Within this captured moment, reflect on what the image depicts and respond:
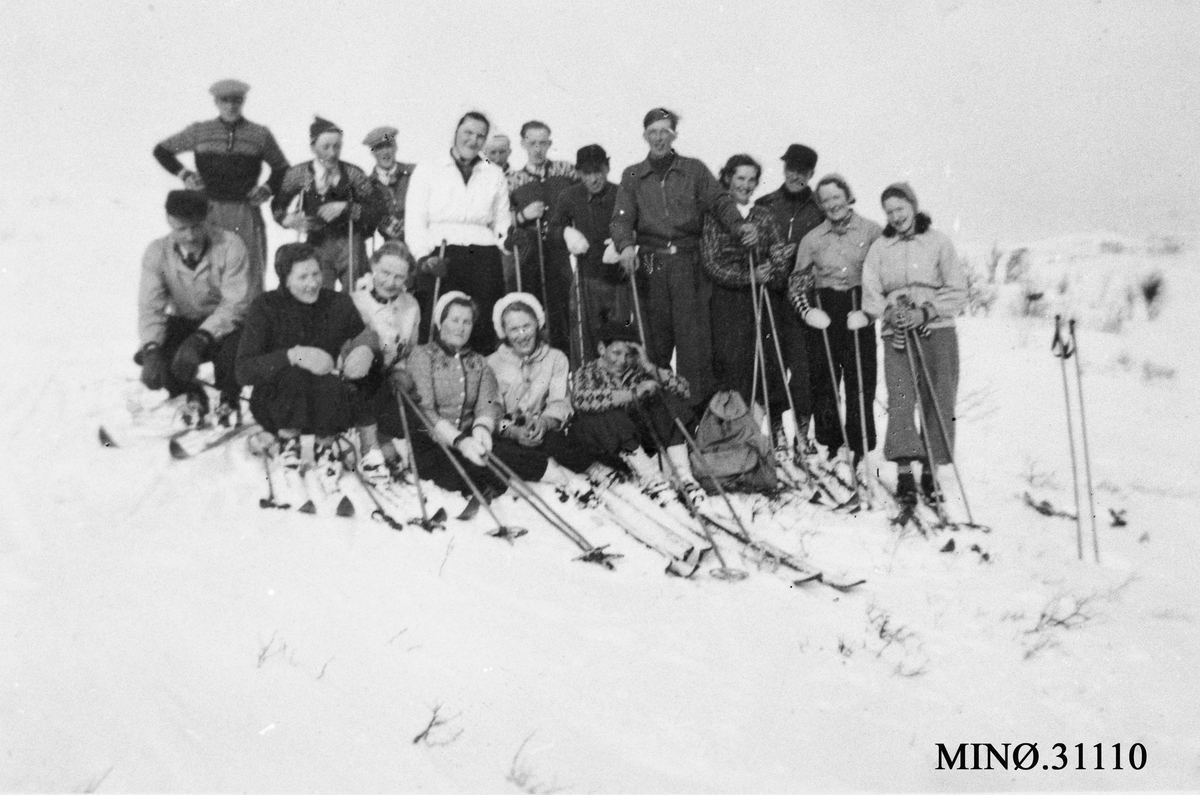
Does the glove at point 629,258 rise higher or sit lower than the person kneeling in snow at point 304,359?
higher

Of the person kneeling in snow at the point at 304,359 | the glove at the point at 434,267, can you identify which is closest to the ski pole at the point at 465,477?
the person kneeling in snow at the point at 304,359

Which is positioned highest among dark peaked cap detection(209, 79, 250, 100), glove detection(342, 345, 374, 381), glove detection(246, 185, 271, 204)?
dark peaked cap detection(209, 79, 250, 100)

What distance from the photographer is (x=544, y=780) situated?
3.16 m

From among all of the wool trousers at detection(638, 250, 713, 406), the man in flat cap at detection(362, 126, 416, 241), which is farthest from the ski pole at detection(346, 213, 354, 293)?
the wool trousers at detection(638, 250, 713, 406)

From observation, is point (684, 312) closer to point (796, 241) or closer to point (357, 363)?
point (796, 241)

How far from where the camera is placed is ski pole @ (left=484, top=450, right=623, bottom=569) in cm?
397

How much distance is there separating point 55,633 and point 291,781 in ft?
2.91

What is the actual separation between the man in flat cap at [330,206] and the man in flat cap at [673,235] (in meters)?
1.17

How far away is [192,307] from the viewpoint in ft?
15.5

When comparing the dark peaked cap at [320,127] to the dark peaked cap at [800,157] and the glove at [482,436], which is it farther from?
the dark peaked cap at [800,157]

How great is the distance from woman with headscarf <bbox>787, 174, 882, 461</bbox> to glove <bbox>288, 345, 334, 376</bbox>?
2.08 m

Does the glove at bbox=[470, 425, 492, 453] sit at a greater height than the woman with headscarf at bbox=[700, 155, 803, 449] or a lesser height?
lesser

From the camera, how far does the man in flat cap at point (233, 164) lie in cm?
465

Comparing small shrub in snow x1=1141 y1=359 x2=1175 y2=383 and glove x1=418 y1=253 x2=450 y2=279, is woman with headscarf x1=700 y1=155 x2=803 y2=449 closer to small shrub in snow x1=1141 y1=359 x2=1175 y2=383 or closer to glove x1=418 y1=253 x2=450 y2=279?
glove x1=418 y1=253 x2=450 y2=279
